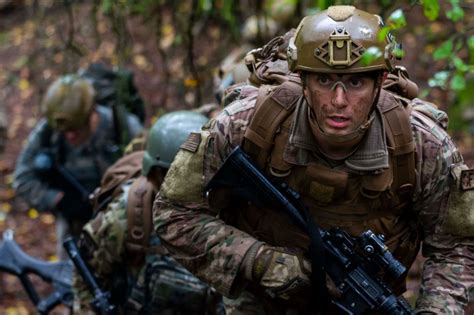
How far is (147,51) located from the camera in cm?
1540

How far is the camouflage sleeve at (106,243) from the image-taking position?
546 centimetres

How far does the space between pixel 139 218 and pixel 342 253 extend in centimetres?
159

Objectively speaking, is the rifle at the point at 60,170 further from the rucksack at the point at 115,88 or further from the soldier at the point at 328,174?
A: the soldier at the point at 328,174

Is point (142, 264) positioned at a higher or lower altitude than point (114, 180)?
lower

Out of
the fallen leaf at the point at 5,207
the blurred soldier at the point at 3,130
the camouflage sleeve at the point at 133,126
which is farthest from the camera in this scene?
the blurred soldier at the point at 3,130

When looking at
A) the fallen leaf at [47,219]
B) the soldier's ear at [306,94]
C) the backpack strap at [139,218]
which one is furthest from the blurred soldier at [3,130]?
the soldier's ear at [306,94]

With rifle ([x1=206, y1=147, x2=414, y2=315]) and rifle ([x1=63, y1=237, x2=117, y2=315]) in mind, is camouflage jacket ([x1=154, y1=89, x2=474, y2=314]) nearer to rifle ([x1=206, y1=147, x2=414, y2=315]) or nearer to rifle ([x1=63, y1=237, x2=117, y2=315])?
rifle ([x1=206, y1=147, x2=414, y2=315])

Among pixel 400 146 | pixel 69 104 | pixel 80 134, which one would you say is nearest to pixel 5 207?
pixel 80 134

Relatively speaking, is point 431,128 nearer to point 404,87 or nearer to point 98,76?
point 404,87

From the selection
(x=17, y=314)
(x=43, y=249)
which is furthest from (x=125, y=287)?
(x=43, y=249)

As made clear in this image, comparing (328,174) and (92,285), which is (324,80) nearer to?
(328,174)

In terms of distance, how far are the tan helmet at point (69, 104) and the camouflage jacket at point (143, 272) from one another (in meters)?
1.99

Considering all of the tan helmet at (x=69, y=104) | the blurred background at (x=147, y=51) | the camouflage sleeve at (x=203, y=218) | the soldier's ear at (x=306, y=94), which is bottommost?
A: the blurred background at (x=147, y=51)

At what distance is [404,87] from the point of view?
443 centimetres
